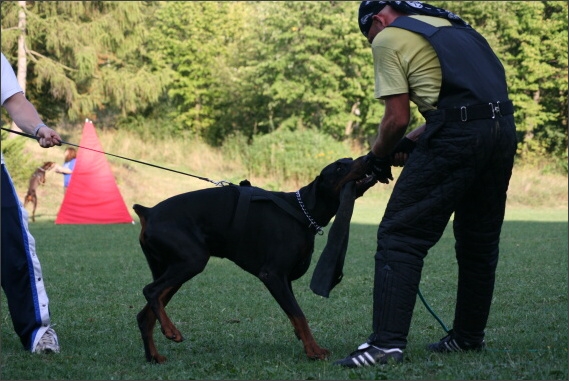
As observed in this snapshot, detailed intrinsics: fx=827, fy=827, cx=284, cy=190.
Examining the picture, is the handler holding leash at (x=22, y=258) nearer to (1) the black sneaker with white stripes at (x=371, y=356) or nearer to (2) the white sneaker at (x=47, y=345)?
(2) the white sneaker at (x=47, y=345)

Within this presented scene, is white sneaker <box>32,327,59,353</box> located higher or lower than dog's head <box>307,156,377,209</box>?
lower

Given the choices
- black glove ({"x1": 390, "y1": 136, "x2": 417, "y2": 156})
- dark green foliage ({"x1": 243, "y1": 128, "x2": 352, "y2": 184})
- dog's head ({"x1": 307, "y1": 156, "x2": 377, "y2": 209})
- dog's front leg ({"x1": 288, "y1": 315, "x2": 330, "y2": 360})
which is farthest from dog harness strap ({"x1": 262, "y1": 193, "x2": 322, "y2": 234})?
dark green foliage ({"x1": 243, "y1": 128, "x2": 352, "y2": 184})

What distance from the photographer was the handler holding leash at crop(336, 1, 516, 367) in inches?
173

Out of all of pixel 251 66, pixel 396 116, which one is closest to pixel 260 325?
pixel 396 116

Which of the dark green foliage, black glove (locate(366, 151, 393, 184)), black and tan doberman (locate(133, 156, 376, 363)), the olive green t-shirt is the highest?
the olive green t-shirt

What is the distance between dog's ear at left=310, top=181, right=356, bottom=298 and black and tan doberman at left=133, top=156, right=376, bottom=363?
0.23 m

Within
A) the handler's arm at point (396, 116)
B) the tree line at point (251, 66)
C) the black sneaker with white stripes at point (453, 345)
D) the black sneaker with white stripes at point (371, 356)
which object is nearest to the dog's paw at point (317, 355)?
the black sneaker with white stripes at point (371, 356)

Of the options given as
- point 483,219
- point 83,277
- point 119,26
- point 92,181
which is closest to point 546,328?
point 483,219

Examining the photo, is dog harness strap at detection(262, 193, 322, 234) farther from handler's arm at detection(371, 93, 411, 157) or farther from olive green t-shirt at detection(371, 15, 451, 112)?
olive green t-shirt at detection(371, 15, 451, 112)

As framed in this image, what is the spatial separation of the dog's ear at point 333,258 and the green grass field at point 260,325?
45 centimetres

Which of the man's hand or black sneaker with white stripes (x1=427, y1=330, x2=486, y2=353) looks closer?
the man's hand

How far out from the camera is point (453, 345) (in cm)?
502

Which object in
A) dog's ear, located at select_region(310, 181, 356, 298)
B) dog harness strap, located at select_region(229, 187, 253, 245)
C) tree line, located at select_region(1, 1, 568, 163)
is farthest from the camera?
tree line, located at select_region(1, 1, 568, 163)

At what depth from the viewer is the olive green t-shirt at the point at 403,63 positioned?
4375mm
